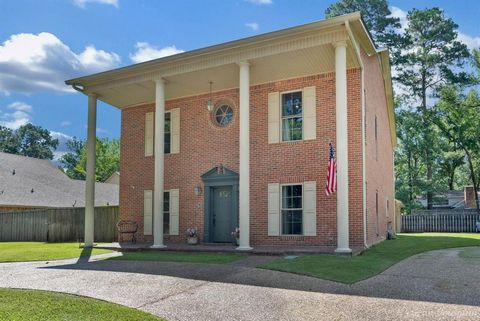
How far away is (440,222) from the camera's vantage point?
95.5ft

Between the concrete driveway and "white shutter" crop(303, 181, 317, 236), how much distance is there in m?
3.31

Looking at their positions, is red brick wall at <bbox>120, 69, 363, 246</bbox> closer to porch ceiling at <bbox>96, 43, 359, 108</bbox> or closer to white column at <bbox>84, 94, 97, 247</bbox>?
porch ceiling at <bbox>96, 43, 359, 108</bbox>

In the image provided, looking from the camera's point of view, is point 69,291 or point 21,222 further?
point 21,222

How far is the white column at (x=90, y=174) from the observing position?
16.0 metres

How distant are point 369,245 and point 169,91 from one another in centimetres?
842

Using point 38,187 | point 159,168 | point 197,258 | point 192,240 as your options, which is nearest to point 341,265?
point 197,258

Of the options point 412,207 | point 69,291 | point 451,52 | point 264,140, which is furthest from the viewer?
point 451,52

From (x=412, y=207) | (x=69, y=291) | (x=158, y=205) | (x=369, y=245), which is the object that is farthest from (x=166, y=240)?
(x=412, y=207)

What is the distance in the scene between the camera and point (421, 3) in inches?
1387

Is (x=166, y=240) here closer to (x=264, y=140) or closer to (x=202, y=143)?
(x=202, y=143)

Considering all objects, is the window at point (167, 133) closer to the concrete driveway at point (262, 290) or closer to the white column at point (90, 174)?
the white column at point (90, 174)

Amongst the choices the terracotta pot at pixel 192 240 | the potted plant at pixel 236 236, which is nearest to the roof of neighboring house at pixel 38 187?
the terracotta pot at pixel 192 240

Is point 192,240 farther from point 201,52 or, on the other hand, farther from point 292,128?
point 201,52

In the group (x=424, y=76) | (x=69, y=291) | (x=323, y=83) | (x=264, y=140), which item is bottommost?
(x=69, y=291)
